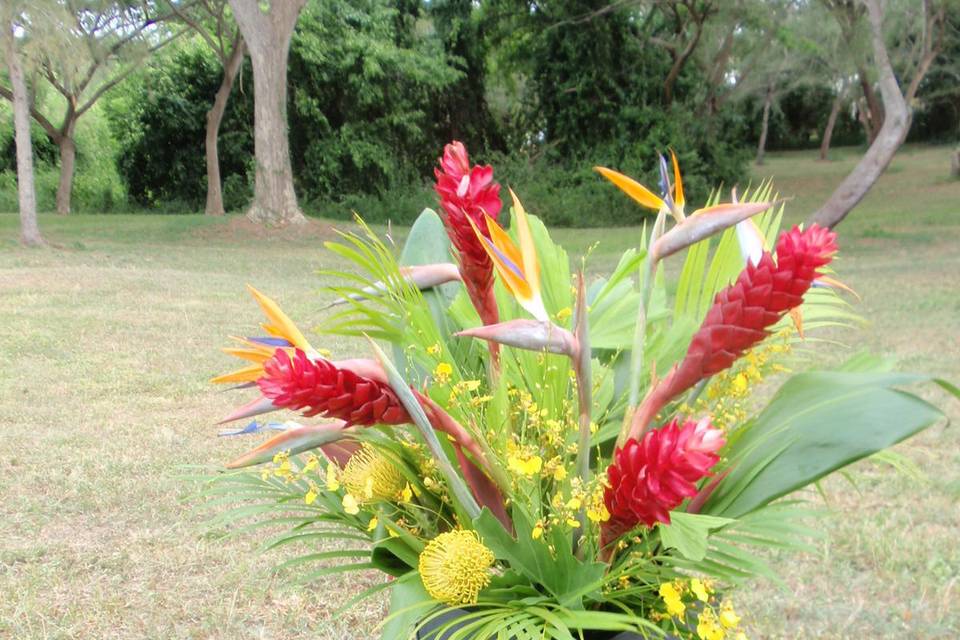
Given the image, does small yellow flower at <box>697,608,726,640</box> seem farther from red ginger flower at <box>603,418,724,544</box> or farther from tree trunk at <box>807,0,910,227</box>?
tree trunk at <box>807,0,910,227</box>

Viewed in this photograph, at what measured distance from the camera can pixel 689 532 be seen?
761 mm

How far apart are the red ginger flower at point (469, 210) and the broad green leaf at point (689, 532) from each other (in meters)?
0.32

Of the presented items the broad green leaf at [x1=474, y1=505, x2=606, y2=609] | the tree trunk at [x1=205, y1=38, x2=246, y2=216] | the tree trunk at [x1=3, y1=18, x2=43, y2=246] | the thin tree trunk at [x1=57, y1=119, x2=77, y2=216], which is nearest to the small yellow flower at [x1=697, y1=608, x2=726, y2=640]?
the broad green leaf at [x1=474, y1=505, x2=606, y2=609]

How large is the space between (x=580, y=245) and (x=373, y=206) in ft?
19.4

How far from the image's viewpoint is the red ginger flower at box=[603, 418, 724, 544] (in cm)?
68

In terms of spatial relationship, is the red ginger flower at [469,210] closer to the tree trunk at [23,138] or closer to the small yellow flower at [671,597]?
the small yellow flower at [671,597]

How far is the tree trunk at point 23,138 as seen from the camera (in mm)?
10133

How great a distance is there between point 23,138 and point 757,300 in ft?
38.3

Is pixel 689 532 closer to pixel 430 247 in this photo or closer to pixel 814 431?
pixel 814 431

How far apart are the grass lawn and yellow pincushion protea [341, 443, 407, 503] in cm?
21

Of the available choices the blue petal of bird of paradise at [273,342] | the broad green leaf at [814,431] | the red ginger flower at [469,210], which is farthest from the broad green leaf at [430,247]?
the broad green leaf at [814,431]

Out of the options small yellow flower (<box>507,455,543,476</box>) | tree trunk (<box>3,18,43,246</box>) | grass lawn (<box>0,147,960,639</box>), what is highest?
tree trunk (<box>3,18,43,246</box>)

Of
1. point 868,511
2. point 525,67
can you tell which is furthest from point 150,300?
point 525,67

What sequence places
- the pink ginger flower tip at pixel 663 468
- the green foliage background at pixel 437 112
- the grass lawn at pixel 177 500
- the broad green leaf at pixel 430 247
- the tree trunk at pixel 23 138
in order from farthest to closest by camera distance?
the green foliage background at pixel 437 112, the tree trunk at pixel 23 138, the grass lawn at pixel 177 500, the broad green leaf at pixel 430 247, the pink ginger flower tip at pixel 663 468
